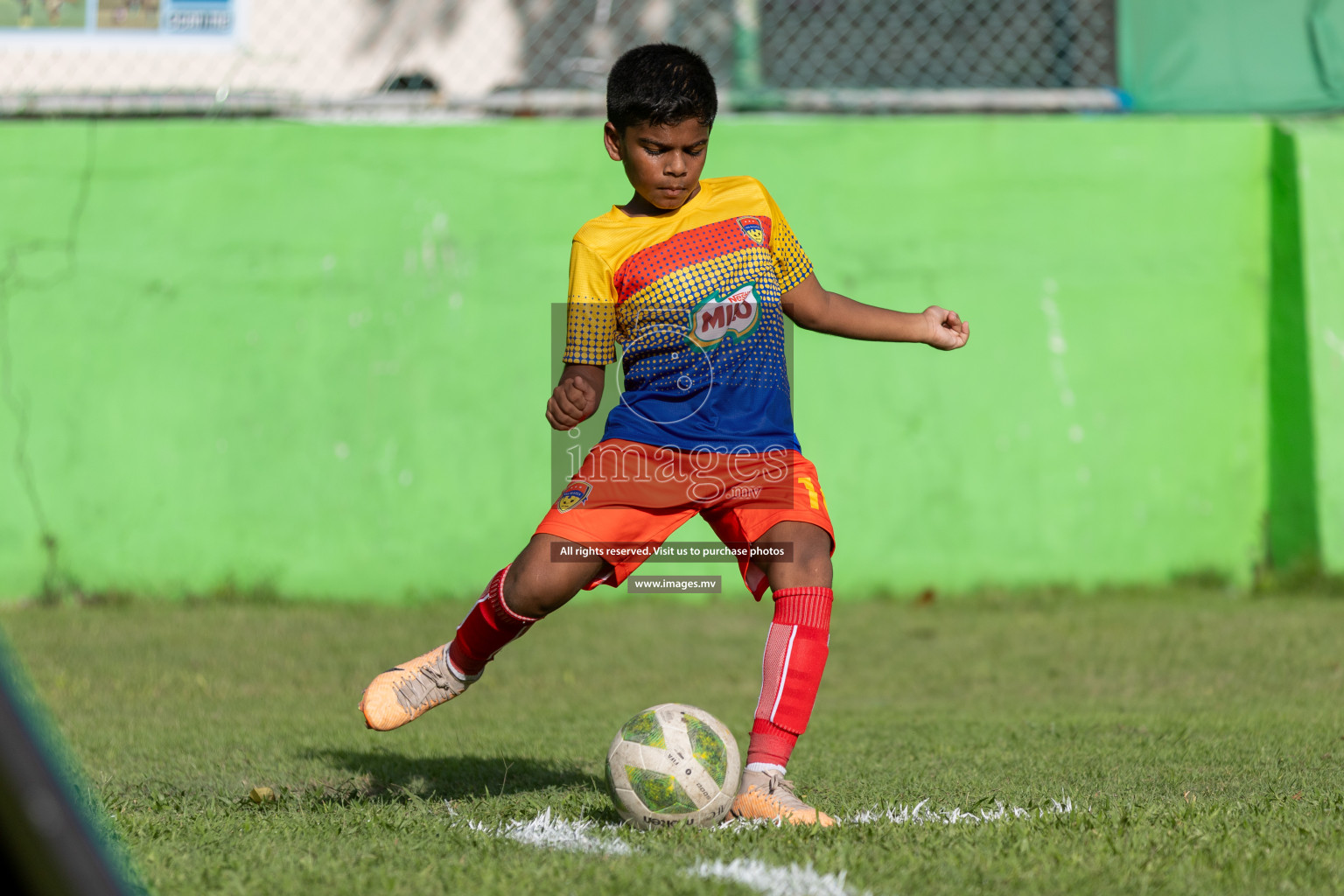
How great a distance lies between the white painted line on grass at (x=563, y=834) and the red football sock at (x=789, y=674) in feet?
1.35

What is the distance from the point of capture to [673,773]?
300cm

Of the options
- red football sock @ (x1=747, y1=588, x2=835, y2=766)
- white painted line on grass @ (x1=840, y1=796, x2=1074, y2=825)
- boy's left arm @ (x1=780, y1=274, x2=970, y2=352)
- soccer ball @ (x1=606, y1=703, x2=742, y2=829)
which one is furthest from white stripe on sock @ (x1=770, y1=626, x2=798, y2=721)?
boy's left arm @ (x1=780, y1=274, x2=970, y2=352)

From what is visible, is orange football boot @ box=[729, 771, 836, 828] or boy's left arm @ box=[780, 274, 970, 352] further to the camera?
boy's left arm @ box=[780, 274, 970, 352]

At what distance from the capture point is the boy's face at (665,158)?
322cm

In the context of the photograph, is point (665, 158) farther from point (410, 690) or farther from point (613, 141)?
point (410, 690)

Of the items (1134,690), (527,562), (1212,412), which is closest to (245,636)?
(527,562)

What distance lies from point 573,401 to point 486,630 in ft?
2.02

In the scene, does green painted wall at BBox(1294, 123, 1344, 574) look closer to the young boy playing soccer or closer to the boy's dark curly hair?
the young boy playing soccer

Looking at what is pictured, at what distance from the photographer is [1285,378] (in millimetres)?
6898

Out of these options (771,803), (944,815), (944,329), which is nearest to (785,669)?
(771,803)

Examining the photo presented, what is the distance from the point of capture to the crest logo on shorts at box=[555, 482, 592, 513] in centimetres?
324

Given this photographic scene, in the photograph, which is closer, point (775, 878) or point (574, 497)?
point (775, 878)

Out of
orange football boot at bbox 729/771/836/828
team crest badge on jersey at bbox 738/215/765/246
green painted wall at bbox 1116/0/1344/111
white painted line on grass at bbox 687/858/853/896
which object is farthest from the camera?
green painted wall at bbox 1116/0/1344/111

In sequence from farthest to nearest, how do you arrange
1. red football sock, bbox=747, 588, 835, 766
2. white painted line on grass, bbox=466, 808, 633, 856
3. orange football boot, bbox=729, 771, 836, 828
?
red football sock, bbox=747, 588, 835, 766 < orange football boot, bbox=729, 771, 836, 828 < white painted line on grass, bbox=466, 808, 633, 856
